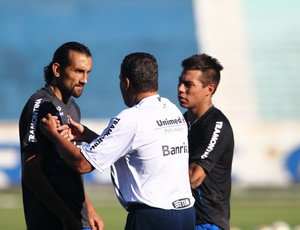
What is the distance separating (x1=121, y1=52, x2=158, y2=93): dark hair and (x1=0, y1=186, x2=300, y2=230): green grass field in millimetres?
9254

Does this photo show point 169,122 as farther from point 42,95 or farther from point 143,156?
point 42,95

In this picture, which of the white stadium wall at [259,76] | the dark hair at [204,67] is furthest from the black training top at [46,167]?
the white stadium wall at [259,76]

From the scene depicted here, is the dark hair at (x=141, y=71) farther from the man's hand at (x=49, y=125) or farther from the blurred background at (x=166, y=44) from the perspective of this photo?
the blurred background at (x=166, y=44)

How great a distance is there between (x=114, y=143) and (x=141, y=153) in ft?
0.69

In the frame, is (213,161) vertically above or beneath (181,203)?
above

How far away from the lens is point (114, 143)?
18.7 ft

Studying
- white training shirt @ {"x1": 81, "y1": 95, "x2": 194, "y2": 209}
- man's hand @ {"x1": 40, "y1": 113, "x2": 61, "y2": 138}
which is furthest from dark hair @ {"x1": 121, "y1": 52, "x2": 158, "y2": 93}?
man's hand @ {"x1": 40, "y1": 113, "x2": 61, "y2": 138}

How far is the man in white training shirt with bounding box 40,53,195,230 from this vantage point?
5.72 metres

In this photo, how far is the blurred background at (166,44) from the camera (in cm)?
2798

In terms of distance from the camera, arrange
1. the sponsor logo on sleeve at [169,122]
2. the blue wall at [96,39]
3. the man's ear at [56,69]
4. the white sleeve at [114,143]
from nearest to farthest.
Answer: the white sleeve at [114,143] → the sponsor logo on sleeve at [169,122] → the man's ear at [56,69] → the blue wall at [96,39]

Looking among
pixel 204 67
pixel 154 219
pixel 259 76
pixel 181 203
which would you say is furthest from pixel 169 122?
pixel 259 76

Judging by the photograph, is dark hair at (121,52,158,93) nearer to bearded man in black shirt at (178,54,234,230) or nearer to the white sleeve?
the white sleeve

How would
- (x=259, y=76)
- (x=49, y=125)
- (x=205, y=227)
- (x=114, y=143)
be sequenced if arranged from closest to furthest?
(x=114, y=143) → (x=49, y=125) → (x=205, y=227) → (x=259, y=76)

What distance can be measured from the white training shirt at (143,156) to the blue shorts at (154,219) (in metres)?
0.05
